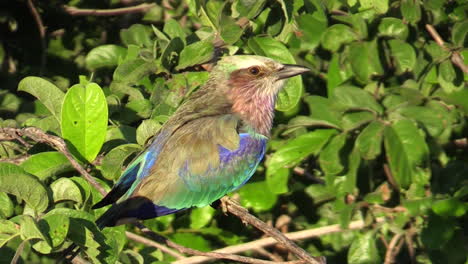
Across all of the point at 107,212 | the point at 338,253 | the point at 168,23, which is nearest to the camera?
the point at 107,212

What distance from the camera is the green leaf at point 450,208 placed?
14.4 ft

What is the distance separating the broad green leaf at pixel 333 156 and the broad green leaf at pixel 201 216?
673 millimetres

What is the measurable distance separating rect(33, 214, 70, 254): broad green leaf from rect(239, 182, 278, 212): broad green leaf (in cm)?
174

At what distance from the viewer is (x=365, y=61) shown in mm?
4566

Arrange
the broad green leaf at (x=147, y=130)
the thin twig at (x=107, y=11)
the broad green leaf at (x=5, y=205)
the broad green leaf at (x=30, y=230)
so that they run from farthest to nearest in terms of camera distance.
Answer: the thin twig at (x=107, y=11)
the broad green leaf at (x=147, y=130)
the broad green leaf at (x=5, y=205)
the broad green leaf at (x=30, y=230)

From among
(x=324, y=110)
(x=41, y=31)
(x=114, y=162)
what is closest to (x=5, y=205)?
(x=114, y=162)

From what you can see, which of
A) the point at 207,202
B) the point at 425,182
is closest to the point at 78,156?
the point at 207,202

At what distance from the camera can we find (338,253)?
207 inches

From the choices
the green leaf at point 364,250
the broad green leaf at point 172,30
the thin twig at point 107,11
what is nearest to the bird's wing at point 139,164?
the broad green leaf at point 172,30

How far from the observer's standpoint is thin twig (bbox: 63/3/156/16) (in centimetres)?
545

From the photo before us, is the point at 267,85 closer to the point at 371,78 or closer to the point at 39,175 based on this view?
the point at 371,78

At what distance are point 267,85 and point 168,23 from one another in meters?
0.58

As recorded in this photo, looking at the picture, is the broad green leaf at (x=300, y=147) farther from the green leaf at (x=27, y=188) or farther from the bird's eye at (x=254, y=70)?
the green leaf at (x=27, y=188)

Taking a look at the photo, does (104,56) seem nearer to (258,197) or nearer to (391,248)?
(258,197)
